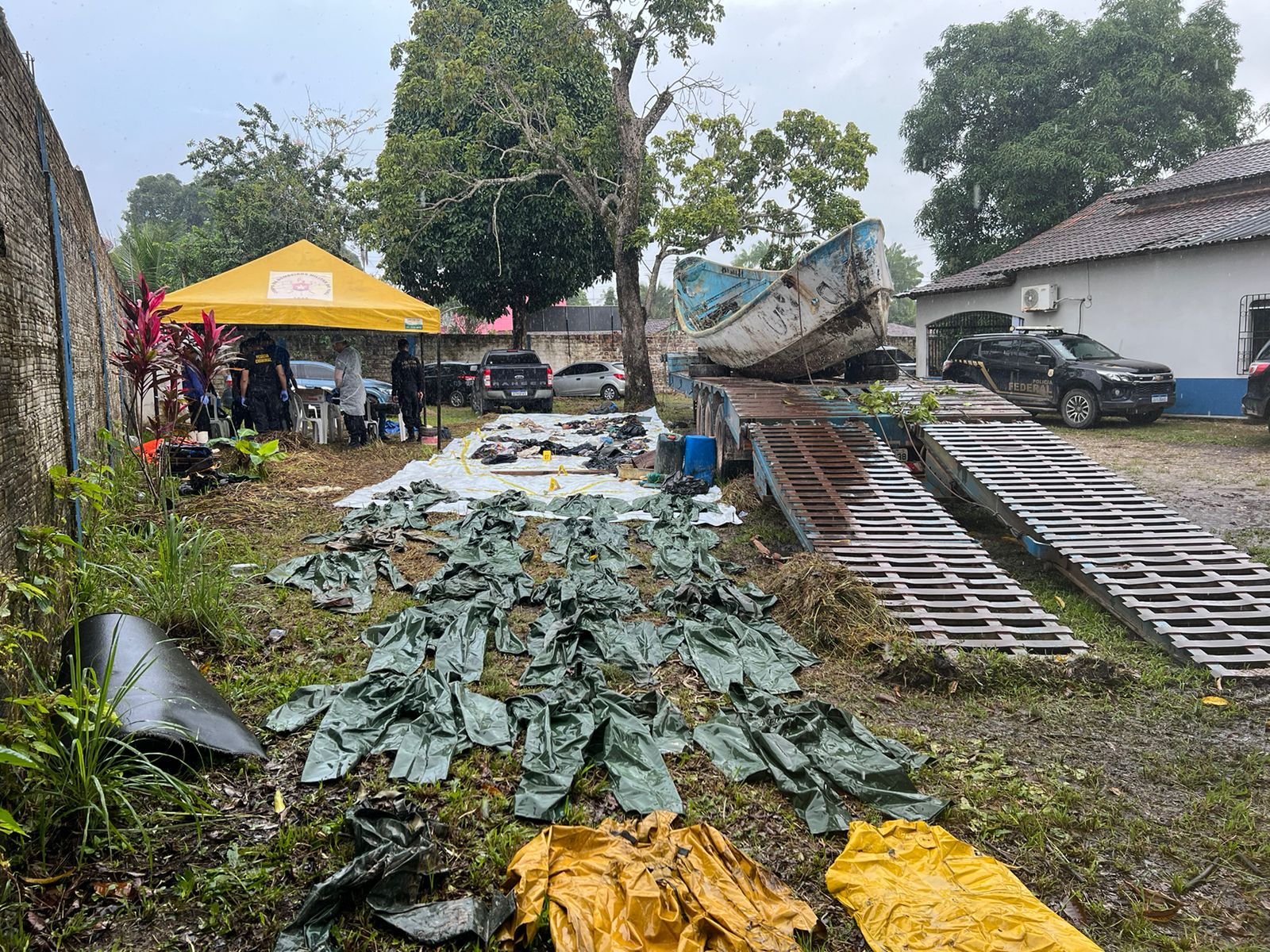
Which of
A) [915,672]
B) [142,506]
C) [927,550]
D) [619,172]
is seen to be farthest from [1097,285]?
[142,506]

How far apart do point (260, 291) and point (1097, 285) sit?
53.5 ft

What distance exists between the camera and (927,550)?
551 centimetres

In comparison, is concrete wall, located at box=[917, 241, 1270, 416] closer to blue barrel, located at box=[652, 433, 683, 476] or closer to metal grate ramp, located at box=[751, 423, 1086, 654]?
metal grate ramp, located at box=[751, 423, 1086, 654]

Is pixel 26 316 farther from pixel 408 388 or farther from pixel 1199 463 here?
pixel 1199 463

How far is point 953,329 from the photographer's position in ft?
71.0

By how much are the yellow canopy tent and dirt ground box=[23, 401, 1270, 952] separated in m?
6.46

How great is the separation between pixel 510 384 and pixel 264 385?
753 centimetres

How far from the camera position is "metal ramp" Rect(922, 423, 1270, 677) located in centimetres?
456

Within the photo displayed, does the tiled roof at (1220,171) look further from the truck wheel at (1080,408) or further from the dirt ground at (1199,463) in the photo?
the truck wheel at (1080,408)

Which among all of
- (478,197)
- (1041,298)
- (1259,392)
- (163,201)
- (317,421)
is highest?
(163,201)

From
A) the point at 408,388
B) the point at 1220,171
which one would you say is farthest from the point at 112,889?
the point at 1220,171

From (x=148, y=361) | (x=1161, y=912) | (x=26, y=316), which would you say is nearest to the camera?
(x=1161, y=912)

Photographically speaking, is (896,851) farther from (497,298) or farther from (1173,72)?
(1173,72)

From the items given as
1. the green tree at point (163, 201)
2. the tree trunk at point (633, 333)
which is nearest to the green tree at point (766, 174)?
the tree trunk at point (633, 333)
